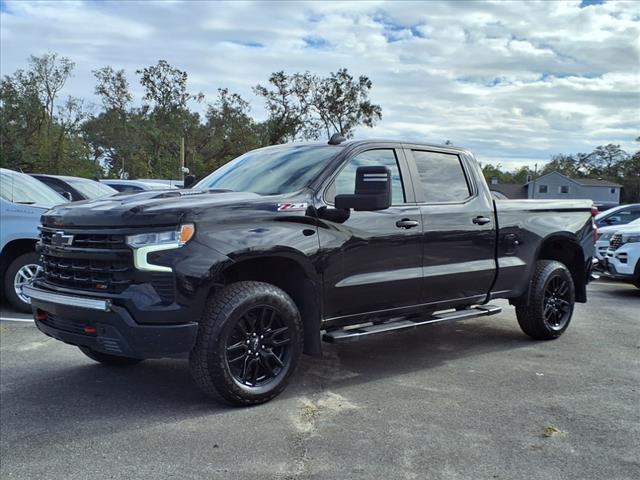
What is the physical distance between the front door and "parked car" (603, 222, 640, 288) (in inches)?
244

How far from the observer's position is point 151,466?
350 centimetres

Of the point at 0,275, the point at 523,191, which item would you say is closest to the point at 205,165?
the point at 523,191

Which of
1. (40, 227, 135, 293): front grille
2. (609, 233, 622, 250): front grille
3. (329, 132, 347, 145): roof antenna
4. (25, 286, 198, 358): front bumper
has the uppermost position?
(329, 132, 347, 145): roof antenna

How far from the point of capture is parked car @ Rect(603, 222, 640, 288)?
995 cm

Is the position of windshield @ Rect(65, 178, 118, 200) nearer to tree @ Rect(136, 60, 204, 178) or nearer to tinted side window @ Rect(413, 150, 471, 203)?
tinted side window @ Rect(413, 150, 471, 203)

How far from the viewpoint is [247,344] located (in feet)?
14.4

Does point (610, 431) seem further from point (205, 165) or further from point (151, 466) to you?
point (205, 165)

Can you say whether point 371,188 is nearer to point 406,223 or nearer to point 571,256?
point 406,223

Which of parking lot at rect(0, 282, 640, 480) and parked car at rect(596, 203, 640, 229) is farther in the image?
parked car at rect(596, 203, 640, 229)

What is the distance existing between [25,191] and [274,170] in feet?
14.0

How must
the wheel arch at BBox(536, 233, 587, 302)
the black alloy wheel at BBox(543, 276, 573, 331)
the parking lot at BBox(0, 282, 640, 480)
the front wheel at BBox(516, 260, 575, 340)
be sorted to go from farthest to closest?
1. the wheel arch at BBox(536, 233, 587, 302)
2. the black alloy wheel at BBox(543, 276, 573, 331)
3. the front wheel at BBox(516, 260, 575, 340)
4. the parking lot at BBox(0, 282, 640, 480)

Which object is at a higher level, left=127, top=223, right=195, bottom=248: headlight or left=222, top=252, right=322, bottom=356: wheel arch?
left=127, top=223, right=195, bottom=248: headlight

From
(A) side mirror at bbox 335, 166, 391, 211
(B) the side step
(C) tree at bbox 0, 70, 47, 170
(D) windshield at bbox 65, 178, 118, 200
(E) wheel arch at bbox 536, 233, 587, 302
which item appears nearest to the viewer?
(A) side mirror at bbox 335, 166, 391, 211

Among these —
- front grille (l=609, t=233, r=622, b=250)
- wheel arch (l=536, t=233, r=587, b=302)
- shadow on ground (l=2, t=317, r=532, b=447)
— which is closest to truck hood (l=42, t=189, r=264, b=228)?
shadow on ground (l=2, t=317, r=532, b=447)
